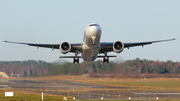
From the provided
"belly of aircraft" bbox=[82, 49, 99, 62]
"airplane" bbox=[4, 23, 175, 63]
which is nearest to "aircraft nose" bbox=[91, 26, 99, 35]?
"airplane" bbox=[4, 23, 175, 63]

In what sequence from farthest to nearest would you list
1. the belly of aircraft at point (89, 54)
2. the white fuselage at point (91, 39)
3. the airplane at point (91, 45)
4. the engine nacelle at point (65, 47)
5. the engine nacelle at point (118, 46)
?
the belly of aircraft at point (89, 54), the engine nacelle at point (118, 46), the engine nacelle at point (65, 47), the airplane at point (91, 45), the white fuselage at point (91, 39)

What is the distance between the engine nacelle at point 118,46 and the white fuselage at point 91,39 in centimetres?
235

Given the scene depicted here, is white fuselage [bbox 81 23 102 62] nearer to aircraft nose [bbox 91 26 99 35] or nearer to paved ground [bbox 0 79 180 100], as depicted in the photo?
aircraft nose [bbox 91 26 99 35]

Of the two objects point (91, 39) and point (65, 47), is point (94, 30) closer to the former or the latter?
point (91, 39)

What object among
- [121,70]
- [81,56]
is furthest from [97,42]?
[121,70]

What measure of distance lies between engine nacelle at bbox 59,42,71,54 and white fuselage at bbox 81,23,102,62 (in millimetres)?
2155

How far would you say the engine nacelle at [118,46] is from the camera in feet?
120

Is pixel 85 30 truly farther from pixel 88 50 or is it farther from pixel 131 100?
pixel 131 100

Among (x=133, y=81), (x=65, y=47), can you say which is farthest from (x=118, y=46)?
(x=133, y=81)

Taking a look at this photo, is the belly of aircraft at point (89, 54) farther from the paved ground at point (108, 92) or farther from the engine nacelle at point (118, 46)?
the paved ground at point (108, 92)

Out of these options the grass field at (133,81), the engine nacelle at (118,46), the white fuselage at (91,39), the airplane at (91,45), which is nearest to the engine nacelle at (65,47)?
the airplane at (91,45)

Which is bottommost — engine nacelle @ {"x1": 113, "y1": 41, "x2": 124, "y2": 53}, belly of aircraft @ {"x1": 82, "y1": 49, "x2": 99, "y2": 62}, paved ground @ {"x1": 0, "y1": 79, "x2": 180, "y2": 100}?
paved ground @ {"x1": 0, "y1": 79, "x2": 180, "y2": 100}

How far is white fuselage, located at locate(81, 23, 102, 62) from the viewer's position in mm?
33856

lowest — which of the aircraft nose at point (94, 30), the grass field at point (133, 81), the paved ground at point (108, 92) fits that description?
the paved ground at point (108, 92)
